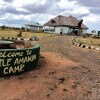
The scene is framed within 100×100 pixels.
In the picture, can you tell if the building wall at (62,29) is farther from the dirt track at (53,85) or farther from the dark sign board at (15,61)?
the dark sign board at (15,61)

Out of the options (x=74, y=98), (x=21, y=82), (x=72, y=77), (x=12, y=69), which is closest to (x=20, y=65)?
(x=12, y=69)

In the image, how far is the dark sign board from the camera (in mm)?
10969

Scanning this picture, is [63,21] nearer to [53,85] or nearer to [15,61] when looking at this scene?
[15,61]

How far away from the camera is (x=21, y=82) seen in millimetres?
10555

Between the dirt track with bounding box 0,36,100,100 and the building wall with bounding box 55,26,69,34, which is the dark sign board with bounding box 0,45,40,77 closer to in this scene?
the dirt track with bounding box 0,36,100,100

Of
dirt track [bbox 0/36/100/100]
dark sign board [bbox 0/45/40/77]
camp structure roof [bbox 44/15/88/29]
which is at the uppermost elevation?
camp structure roof [bbox 44/15/88/29]

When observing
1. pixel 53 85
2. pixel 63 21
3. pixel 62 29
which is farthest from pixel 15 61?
pixel 63 21

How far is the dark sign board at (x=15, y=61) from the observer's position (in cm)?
1097

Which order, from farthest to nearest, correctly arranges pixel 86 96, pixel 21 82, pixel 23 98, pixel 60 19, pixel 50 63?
pixel 60 19 → pixel 50 63 → pixel 21 82 → pixel 86 96 → pixel 23 98

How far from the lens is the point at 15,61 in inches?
449

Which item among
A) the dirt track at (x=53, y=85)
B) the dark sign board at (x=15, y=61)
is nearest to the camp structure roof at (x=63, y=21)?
the dirt track at (x=53, y=85)

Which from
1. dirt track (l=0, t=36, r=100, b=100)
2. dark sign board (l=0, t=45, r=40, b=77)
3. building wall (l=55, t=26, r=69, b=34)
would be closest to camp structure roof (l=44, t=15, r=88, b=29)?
building wall (l=55, t=26, r=69, b=34)

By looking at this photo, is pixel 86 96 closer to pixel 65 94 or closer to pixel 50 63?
pixel 65 94

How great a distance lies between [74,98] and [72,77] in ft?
8.65
